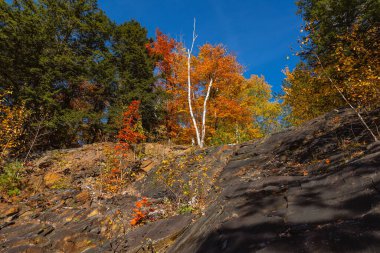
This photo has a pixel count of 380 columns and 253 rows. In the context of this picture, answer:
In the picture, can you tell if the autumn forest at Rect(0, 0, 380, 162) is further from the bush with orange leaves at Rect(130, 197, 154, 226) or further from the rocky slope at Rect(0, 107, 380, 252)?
the bush with orange leaves at Rect(130, 197, 154, 226)

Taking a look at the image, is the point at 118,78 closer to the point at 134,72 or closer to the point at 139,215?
the point at 134,72

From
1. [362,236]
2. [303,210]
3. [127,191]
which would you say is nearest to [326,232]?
[362,236]

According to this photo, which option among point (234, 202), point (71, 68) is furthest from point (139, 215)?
point (71, 68)

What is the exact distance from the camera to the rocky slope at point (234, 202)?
390 cm

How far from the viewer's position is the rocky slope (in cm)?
390

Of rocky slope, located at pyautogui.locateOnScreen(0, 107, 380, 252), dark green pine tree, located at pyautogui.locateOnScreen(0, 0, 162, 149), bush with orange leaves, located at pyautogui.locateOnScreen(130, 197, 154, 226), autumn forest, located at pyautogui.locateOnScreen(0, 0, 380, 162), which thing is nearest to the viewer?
rocky slope, located at pyautogui.locateOnScreen(0, 107, 380, 252)

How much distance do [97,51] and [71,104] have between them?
5.05m

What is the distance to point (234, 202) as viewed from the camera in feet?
20.1

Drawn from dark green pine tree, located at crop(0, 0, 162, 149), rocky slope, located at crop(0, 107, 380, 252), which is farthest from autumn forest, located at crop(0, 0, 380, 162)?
rocky slope, located at crop(0, 107, 380, 252)

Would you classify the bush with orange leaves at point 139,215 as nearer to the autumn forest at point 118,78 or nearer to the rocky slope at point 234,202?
the rocky slope at point 234,202

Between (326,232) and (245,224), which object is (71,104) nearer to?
(245,224)

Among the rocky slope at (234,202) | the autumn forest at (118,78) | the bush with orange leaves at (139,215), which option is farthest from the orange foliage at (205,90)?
the bush with orange leaves at (139,215)

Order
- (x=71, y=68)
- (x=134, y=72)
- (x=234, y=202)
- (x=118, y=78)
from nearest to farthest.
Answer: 1. (x=234, y=202)
2. (x=71, y=68)
3. (x=118, y=78)
4. (x=134, y=72)

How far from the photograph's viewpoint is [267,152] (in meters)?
11.2
